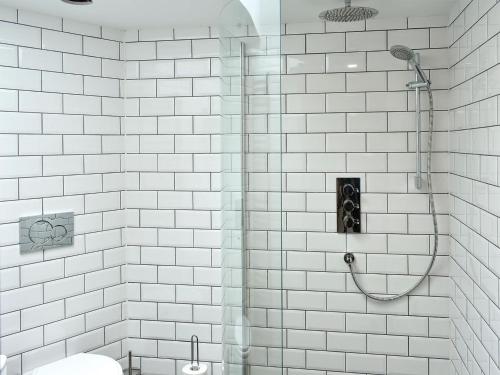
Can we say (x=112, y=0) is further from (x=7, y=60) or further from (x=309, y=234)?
(x=309, y=234)

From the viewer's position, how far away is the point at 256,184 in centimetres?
166

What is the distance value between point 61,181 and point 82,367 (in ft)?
2.86

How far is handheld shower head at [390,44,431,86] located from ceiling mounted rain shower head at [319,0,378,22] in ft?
→ 0.57

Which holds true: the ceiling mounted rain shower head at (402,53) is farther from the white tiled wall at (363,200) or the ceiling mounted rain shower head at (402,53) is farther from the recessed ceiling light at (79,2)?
the recessed ceiling light at (79,2)

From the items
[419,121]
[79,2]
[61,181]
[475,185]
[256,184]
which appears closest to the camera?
[256,184]

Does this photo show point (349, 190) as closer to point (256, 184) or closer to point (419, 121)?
point (419, 121)

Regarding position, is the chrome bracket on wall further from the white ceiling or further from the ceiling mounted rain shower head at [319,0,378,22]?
the ceiling mounted rain shower head at [319,0,378,22]

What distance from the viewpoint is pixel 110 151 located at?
2697 millimetres

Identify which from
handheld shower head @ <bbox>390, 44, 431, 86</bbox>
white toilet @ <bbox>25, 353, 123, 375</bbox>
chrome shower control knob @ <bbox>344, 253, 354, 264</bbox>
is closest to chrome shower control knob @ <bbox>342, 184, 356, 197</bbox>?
chrome shower control knob @ <bbox>344, 253, 354, 264</bbox>

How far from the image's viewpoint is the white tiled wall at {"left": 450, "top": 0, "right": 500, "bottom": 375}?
1662mm

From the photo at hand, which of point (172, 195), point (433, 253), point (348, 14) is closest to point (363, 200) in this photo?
point (433, 253)

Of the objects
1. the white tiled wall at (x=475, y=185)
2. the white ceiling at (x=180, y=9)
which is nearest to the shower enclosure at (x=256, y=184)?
the white ceiling at (x=180, y=9)

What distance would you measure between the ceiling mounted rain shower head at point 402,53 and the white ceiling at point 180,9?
7.0 inches

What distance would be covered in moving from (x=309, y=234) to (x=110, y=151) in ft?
3.68
